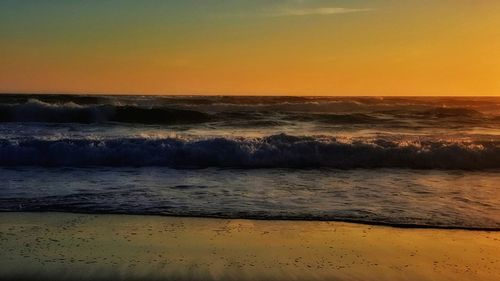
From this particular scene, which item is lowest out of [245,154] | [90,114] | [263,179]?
[263,179]

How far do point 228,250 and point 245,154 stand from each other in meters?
8.40

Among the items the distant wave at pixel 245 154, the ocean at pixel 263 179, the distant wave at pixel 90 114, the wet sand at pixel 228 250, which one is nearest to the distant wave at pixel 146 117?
the distant wave at pixel 90 114

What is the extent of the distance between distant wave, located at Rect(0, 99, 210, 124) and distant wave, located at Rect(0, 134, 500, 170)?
13.8m

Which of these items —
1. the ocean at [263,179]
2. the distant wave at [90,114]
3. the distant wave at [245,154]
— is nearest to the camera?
the ocean at [263,179]

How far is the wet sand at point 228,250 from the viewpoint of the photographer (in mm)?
5578

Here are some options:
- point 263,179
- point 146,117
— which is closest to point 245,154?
point 263,179

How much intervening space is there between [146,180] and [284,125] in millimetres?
16513

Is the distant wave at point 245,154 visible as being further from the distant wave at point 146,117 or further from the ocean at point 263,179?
the distant wave at point 146,117

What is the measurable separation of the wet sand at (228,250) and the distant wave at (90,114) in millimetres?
21794

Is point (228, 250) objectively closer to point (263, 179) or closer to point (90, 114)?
point (263, 179)

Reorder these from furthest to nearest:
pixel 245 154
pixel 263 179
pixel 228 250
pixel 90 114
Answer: pixel 90 114 < pixel 245 154 < pixel 263 179 < pixel 228 250

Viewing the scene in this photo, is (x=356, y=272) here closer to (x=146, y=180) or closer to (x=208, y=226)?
(x=208, y=226)

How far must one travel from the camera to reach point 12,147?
1463 cm

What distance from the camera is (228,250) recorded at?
6.30 metres
